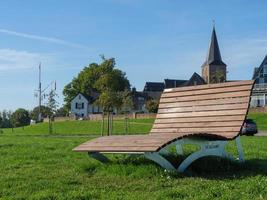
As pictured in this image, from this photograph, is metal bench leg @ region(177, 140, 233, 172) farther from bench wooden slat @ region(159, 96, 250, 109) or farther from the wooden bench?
bench wooden slat @ region(159, 96, 250, 109)

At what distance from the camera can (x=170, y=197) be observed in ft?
20.4

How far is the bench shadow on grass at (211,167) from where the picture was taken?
25.7 feet

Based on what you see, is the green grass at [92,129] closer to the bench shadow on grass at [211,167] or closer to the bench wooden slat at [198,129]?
the bench wooden slat at [198,129]

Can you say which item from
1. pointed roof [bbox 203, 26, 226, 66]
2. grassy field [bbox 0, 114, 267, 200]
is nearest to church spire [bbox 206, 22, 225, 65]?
pointed roof [bbox 203, 26, 226, 66]

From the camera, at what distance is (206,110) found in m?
9.55

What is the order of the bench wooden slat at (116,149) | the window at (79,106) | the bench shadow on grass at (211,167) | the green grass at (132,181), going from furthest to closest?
the window at (79,106), the bench shadow on grass at (211,167), the bench wooden slat at (116,149), the green grass at (132,181)

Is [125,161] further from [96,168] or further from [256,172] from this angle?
[256,172]

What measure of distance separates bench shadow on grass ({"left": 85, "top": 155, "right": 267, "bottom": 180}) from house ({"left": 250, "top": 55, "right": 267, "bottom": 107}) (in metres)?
77.9

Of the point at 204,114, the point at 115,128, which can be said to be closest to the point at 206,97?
the point at 204,114

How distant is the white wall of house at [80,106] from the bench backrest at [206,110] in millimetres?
102502

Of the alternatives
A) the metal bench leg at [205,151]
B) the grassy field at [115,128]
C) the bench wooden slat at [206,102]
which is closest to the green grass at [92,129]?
the grassy field at [115,128]

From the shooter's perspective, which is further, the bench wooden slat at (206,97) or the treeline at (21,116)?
the treeline at (21,116)

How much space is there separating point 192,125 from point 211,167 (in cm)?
144

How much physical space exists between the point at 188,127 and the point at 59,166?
2.52 metres
